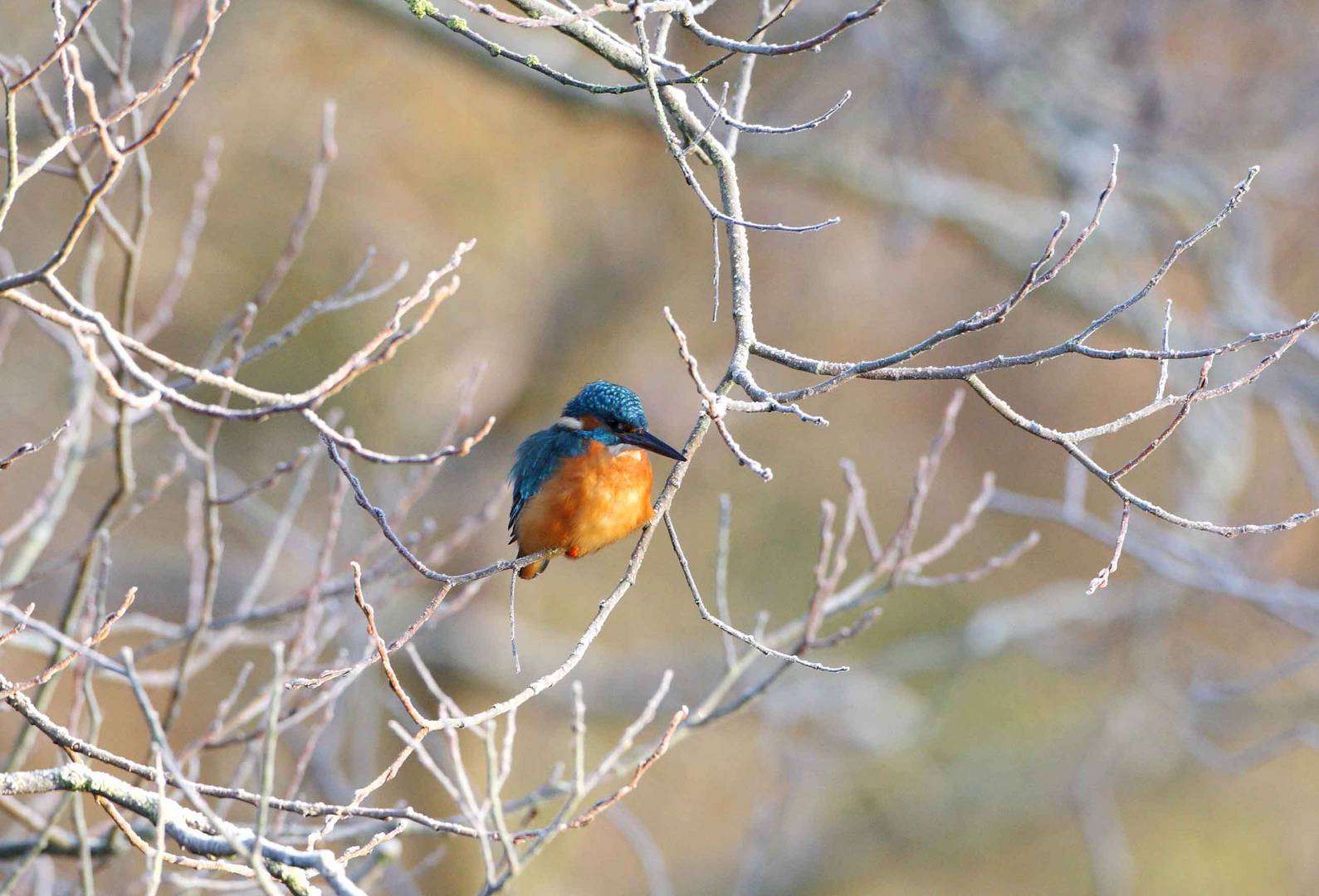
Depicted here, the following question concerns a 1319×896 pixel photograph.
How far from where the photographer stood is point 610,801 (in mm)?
1849

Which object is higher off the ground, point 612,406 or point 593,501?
point 612,406

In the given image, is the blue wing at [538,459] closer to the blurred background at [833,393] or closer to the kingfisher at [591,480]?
the kingfisher at [591,480]

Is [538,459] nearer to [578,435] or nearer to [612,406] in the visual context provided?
[578,435]

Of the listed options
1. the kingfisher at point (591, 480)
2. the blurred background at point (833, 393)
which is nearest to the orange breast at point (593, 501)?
the kingfisher at point (591, 480)

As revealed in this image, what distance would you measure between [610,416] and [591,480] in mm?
173

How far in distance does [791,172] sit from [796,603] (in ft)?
14.0

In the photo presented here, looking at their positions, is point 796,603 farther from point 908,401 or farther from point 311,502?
point 311,502

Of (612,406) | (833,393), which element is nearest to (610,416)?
(612,406)

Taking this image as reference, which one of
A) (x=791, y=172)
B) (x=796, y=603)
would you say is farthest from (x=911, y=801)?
(x=791, y=172)

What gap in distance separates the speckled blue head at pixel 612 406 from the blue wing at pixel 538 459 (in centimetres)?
7

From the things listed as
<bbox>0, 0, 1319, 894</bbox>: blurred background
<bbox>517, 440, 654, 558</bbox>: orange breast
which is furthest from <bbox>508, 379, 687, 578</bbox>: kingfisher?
<bbox>0, 0, 1319, 894</bbox>: blurred background

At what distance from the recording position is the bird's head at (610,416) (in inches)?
110

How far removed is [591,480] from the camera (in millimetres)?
2750

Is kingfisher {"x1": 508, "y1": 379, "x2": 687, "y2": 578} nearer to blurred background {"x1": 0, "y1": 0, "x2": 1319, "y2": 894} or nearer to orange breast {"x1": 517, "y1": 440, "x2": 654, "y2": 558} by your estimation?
orange breast {"x1": 517, "y1": 440, "x2": 654, "y2": 558}
